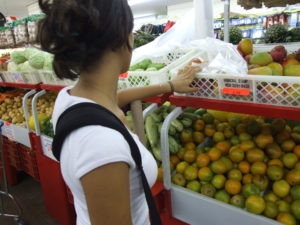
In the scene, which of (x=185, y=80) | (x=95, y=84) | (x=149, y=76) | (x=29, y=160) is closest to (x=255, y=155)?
(x=185, y=80)

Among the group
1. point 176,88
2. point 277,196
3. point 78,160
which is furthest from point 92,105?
point 277,196

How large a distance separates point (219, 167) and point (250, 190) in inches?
7.2

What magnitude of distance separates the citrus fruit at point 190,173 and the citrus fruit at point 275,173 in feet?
1.19

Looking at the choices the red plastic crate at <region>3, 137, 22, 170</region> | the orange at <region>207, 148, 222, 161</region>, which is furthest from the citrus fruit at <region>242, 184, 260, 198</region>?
the red plastic crate at <region>3, 137, 22, 170</region>

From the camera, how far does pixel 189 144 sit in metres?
1.56

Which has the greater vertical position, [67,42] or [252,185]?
[67,42]

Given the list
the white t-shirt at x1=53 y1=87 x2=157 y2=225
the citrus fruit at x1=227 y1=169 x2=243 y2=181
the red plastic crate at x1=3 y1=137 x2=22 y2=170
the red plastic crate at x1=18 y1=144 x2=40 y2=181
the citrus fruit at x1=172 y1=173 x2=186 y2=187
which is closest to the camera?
the white t-shirt at x1=53 y1=87 x2=157 y2=225

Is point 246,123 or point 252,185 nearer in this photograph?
point 252,185

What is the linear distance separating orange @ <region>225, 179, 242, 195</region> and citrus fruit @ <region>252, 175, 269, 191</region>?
0.26 ft

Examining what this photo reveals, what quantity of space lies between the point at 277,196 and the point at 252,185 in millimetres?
119

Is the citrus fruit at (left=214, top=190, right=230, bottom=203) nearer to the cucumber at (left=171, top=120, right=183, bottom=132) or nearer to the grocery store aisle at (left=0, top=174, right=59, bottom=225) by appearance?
the cucumber at (left=171, top=120, right=183, bottom=132)

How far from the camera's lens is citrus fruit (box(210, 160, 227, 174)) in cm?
136

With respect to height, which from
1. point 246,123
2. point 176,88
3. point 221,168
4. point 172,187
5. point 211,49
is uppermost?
point 211,49

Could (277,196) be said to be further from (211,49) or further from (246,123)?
(211,49)
